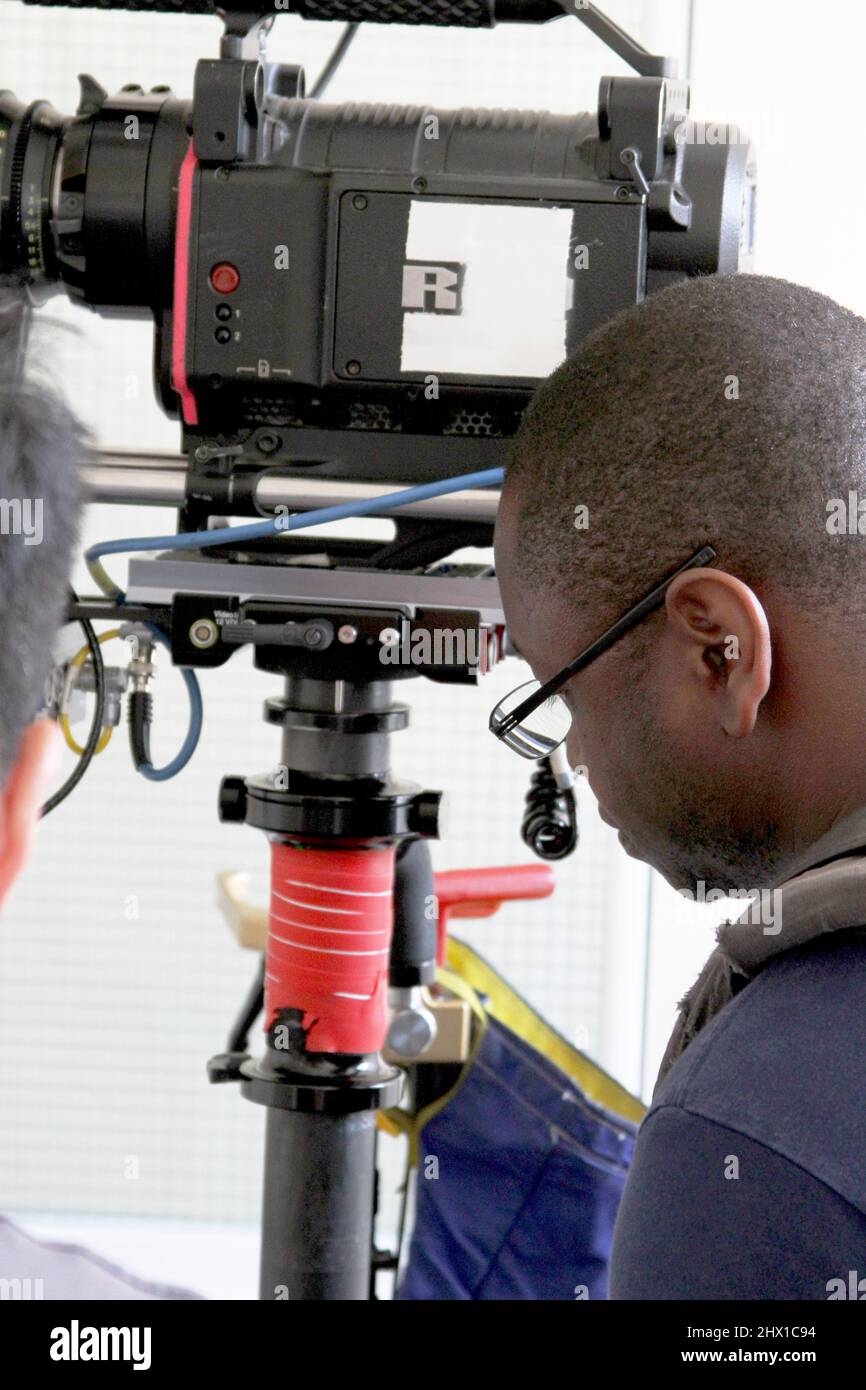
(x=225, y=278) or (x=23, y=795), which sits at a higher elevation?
(x=225, y=278)

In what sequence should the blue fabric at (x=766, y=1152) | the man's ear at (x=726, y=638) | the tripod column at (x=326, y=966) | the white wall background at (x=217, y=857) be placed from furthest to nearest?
the white wall background at (x=217, y=857)
the tripod column at (x=326, y=966)
the man's ear at (x=726, y=638)
the blue fabric at (x=766, y=1152)

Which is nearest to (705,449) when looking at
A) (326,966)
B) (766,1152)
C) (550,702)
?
(550,702)

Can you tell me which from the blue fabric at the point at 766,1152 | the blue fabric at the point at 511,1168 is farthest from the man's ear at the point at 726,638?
the blue fabric at the point at 511,1168

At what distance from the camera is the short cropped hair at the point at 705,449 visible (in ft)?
2.59

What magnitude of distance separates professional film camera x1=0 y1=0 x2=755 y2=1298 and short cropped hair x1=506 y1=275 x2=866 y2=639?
0.88ft

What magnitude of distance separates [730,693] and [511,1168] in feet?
3.96

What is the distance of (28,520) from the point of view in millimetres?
578

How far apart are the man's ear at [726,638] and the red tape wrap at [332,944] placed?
488 millimetres

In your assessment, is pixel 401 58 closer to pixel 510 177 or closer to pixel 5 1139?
pixel 510 177

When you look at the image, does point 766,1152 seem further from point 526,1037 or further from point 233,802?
point 526,1037

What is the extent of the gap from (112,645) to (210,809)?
0.92 feet

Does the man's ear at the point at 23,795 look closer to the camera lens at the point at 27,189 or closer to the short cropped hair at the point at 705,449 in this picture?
the short cropped hair at the point at 705,449

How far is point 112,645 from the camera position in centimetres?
230
